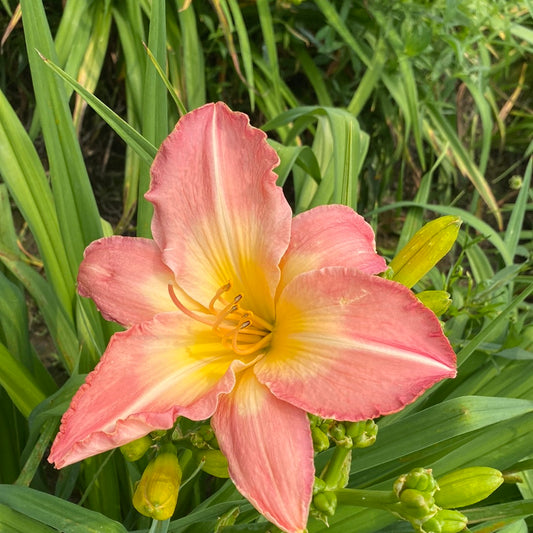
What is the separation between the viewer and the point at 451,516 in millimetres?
612

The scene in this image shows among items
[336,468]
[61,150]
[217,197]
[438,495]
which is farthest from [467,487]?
[61,150]

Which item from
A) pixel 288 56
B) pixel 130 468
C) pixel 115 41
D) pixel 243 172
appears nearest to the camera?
pixel 243 172

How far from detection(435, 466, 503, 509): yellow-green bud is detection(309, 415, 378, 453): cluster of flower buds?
0.09 metres

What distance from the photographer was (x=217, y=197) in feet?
2.23

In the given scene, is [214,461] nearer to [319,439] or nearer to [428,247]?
[319,439]

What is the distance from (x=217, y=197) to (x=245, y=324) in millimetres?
145

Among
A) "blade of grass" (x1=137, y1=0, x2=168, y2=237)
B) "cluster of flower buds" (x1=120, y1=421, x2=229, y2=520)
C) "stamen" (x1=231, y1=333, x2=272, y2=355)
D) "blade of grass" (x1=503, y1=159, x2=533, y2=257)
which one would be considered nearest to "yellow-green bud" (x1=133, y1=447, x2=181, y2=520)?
"cluster of flower buds" (x1=120, y1=421, x2=229, y2=520)

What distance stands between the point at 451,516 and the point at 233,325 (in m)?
0.30

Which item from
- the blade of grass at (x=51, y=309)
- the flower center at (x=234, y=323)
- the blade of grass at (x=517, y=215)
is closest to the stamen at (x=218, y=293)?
the flower center at (x=234, y=323)

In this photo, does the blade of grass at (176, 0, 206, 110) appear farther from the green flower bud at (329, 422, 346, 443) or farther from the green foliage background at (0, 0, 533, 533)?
the green flower bud at (329, 422, 346, 443)

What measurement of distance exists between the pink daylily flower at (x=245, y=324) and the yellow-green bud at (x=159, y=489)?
85 millimetres

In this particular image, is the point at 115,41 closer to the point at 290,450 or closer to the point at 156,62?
the point at 156,62

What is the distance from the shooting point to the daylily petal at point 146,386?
1.79ft

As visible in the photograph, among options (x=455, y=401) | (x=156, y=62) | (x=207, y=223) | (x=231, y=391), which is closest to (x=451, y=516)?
(x=455, y=401)
